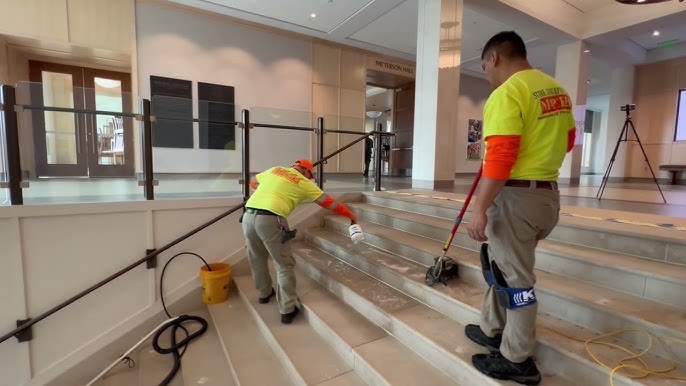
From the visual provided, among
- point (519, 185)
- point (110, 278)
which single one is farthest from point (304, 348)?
point (110, 278)

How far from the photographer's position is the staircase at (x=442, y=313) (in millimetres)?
1526

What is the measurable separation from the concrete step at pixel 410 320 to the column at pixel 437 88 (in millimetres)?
2710

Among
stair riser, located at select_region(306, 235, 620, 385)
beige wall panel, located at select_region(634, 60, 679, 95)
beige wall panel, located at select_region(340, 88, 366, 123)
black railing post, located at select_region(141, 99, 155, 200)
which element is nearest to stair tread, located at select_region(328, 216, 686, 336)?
stair riser, located at select_region(306, 235, 620, 385)

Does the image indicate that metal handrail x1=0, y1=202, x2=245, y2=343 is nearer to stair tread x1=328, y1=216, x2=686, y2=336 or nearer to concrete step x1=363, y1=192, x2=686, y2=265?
concrete step x1=363, y1=192, x2=686, y2=265

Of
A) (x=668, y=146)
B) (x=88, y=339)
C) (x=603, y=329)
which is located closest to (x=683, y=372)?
(x=603, y=329)

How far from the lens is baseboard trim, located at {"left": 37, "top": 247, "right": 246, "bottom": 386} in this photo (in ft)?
9.74

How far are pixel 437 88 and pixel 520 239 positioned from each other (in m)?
4.03

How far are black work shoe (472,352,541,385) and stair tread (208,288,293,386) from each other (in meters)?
1.22

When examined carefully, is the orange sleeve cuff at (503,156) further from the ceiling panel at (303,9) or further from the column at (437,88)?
the ceiling panel at (303,9)

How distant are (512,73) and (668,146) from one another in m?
10.4

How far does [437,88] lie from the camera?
4.91m

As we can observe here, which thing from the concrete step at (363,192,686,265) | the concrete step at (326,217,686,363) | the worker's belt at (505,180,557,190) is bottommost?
the concrete step at (326,217,686,363)

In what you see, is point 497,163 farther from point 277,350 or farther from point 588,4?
point 588,4

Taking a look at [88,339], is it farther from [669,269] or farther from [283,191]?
[669,269]
